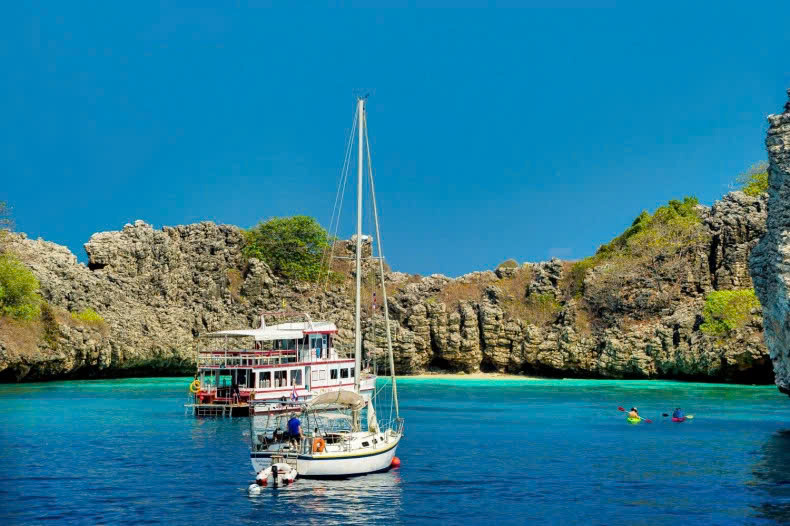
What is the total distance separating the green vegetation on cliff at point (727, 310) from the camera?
89.6 metres

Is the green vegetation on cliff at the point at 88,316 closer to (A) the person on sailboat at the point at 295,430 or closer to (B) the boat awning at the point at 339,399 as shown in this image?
(B) the boat awning at the point at 339,399

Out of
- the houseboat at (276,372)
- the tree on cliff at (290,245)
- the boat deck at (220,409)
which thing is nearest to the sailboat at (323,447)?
the houseboat at (276,372)

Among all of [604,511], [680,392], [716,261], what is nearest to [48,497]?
[604,511]

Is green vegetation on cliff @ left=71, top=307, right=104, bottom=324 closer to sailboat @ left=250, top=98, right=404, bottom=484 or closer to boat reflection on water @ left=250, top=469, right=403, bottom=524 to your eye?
sailboat @ left=250, top=98, right=404, bottom=484

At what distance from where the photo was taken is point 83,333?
102500 millimetres

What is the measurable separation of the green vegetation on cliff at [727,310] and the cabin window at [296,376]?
50709 mm

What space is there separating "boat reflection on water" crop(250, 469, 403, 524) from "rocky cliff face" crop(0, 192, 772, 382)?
189 ft

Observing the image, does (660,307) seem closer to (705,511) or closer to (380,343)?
(380,343)

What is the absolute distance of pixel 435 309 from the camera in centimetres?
11675

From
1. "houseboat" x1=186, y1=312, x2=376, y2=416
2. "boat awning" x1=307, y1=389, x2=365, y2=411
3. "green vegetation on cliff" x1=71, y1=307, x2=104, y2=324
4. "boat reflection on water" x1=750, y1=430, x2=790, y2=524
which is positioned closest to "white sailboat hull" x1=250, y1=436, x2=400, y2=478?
"boat awning" x1=307, y1=389, x2=365, y2=411

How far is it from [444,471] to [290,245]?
107 metres

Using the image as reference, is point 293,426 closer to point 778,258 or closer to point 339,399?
point 339,399

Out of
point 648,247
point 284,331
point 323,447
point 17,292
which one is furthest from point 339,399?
point 648,247

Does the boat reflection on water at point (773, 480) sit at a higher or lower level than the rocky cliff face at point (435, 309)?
lower
